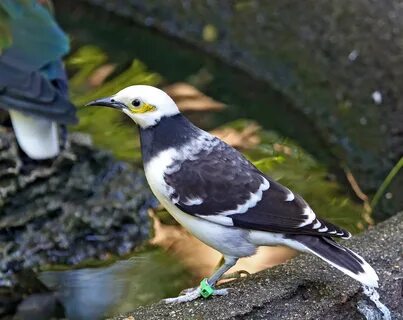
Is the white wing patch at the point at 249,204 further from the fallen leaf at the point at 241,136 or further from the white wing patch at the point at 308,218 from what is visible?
the fallen leaf at the point at 241,136

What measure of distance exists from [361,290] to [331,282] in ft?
0.22

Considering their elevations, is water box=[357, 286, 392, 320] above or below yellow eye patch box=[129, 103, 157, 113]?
below

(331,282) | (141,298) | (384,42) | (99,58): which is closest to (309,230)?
(331,282)

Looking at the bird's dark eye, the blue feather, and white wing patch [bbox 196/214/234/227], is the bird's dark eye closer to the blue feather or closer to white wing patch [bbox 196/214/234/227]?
white wing patch [bbox 196/214/234/227]

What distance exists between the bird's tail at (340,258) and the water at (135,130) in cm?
85

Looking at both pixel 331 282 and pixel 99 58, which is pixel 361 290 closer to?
pixel 331 282

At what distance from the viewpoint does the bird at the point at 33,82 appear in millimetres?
2676

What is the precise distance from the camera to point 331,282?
1853 mm

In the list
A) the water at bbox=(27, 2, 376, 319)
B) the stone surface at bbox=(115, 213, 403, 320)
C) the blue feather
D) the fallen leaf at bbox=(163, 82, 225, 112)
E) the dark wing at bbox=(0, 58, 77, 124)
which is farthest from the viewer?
the fallen leaf at bbox=(163, 82, 225, 112)

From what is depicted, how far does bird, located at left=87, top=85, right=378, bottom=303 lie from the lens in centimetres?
171

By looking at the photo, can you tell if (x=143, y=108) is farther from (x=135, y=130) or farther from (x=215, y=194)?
(x=135, y=130)

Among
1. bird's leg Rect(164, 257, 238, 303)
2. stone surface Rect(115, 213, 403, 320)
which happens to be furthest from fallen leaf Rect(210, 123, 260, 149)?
bird's leg Rect(164, 257, 238, 303)

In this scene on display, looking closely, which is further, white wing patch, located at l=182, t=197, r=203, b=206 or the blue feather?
the blue feather

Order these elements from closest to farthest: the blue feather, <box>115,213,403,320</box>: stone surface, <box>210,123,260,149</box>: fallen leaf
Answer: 1. <box>115,213,403,320</box>: stone surface
2. the blue feather
3. <box>210,123,260,149</box>: fallen leaf
